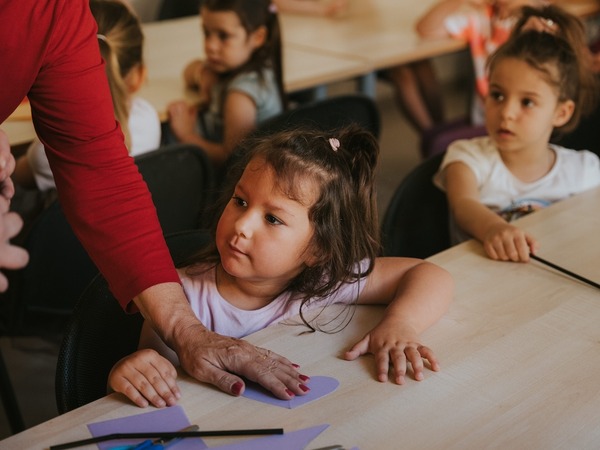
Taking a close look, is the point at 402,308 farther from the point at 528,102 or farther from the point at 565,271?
the point at 528,102

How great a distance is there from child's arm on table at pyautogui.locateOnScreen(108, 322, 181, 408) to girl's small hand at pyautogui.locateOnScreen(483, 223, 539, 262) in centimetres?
69

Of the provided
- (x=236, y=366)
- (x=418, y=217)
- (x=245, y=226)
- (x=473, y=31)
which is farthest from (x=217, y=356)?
(x=473, y=31)

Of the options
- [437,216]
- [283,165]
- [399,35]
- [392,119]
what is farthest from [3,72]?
[392,119]

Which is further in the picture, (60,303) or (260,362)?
(60,303)

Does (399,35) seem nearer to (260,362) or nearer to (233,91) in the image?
(233,91)

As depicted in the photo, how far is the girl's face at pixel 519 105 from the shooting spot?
6.79ft

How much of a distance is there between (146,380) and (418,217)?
1.00 metres

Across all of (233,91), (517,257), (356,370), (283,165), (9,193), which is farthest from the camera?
(233,91)

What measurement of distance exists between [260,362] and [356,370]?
15 cm

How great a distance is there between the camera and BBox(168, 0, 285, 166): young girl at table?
114 inches

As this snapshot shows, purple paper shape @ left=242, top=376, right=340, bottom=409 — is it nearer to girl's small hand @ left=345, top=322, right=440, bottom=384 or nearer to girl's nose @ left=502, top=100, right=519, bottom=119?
girl's small hand @ left=345, top=322, right=440, bottom=384

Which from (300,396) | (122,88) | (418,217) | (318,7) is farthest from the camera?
(318,7)

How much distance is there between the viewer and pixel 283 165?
4.74 ft

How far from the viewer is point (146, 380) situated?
1.21m
